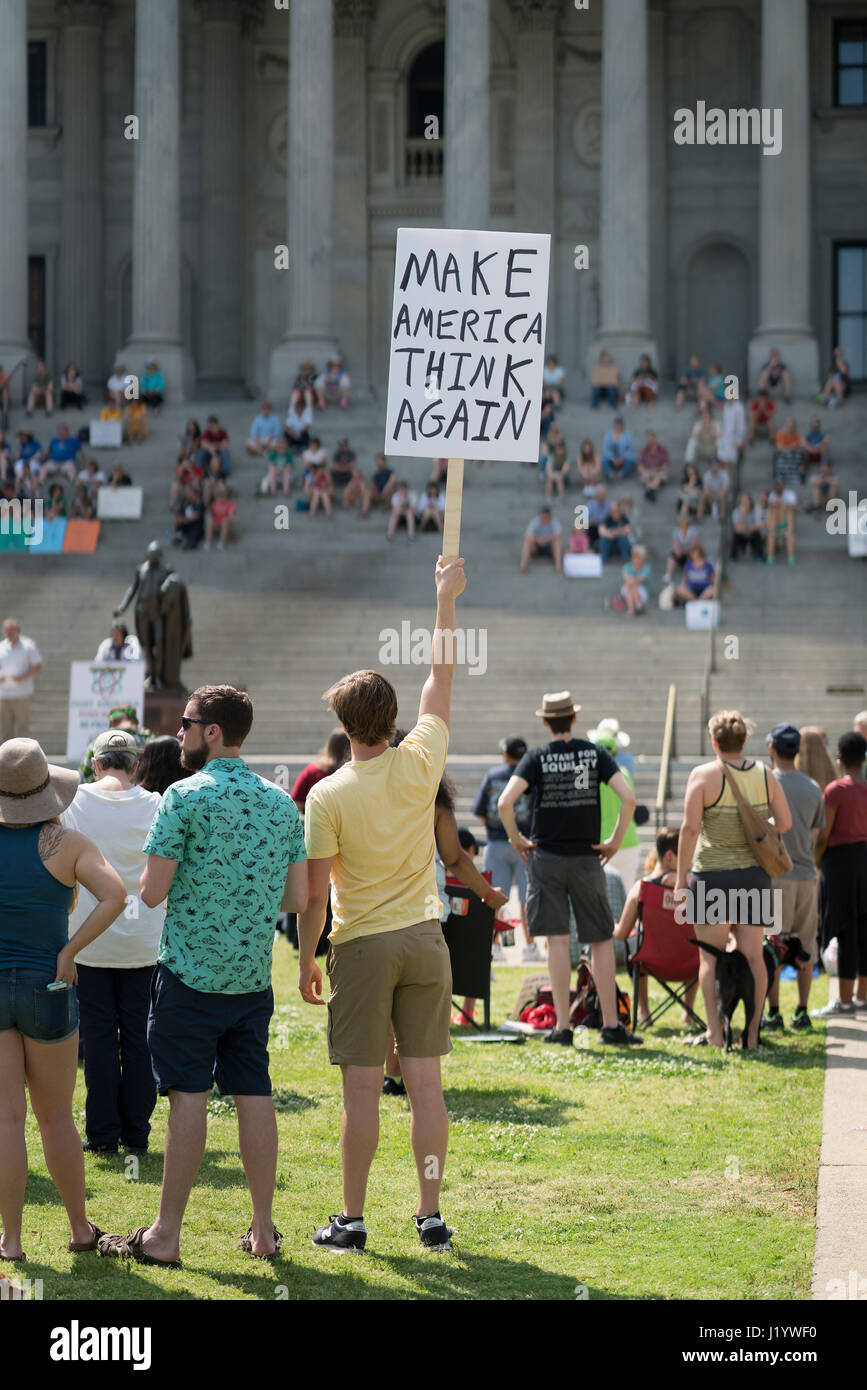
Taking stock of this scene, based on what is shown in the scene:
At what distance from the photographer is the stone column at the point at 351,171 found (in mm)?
43094

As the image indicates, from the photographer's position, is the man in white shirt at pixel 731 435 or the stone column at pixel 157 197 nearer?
the man in white shirt at pixel 731 435

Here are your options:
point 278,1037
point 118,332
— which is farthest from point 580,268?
point 278,1037

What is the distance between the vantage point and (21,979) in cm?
632

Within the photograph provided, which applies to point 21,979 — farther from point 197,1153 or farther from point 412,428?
point 412,428

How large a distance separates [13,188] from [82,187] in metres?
5.76

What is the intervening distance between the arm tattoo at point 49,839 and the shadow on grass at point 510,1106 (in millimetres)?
3405

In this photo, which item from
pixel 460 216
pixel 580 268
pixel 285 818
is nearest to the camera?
pixel 285 818

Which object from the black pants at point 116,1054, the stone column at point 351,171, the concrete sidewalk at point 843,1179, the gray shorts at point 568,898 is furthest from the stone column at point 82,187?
the black pants at point 116,1054

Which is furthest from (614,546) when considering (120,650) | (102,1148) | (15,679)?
(102,1148)

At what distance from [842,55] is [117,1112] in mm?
38398

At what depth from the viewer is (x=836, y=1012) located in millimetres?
12281

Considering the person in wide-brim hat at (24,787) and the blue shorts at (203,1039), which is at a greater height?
the person in wide-brim hat at (24,787)

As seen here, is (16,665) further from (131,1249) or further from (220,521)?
(131,1249)

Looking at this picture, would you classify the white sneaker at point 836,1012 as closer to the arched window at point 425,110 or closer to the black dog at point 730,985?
the black dog at point 730,985
